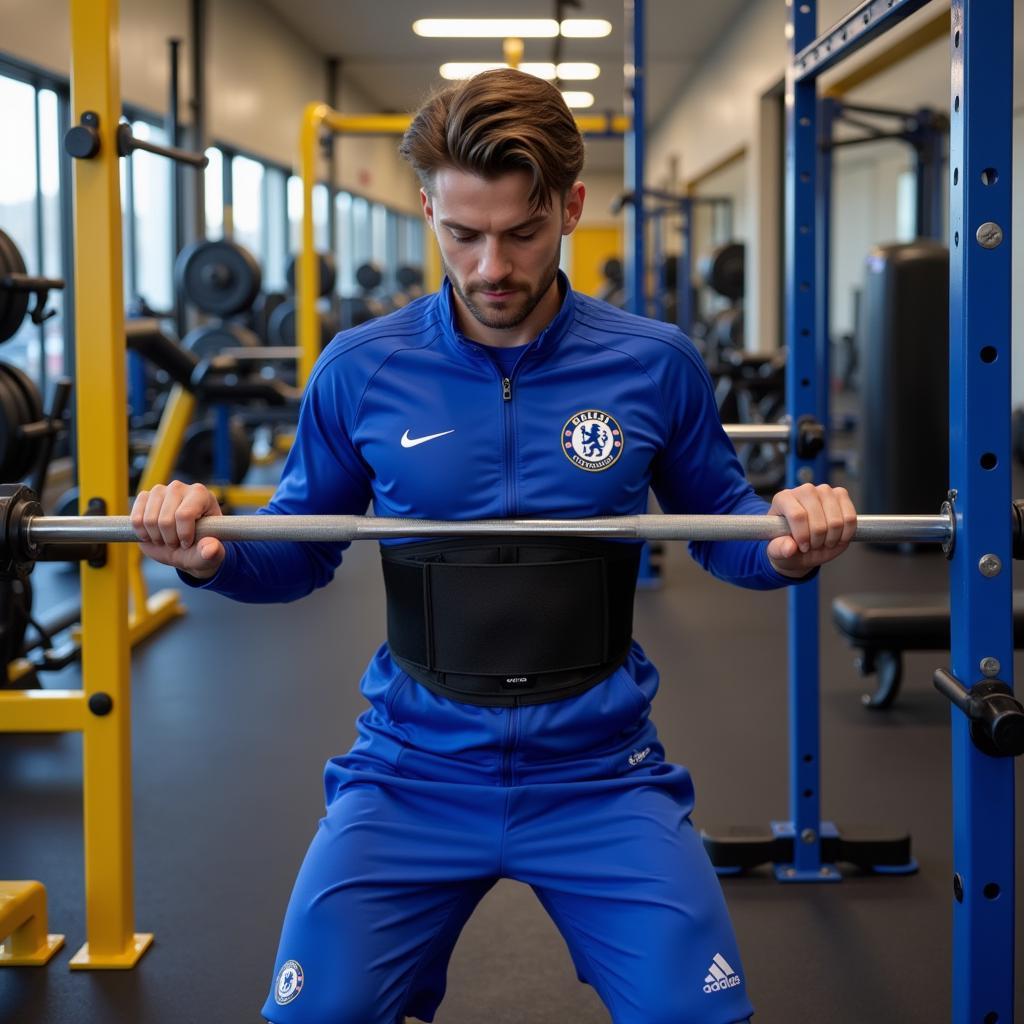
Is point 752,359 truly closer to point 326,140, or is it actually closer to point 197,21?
point 326,140

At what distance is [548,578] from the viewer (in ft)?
4.39

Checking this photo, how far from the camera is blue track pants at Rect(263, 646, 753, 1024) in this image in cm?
120

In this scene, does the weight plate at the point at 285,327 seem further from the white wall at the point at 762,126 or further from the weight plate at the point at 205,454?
the white wall at the point at 762,126

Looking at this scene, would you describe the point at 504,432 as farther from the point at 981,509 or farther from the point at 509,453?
the point at 981,509

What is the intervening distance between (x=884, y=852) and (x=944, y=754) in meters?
0.74

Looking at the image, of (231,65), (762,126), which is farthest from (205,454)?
(762,126)

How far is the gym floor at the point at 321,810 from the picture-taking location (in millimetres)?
1913

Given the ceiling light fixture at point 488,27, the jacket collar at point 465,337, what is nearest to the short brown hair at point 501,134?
the jacket collar at point 465,337

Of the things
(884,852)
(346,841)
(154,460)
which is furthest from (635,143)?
(346,841)

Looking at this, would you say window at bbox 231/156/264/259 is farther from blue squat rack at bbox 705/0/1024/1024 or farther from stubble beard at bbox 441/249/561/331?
blue squat rack at bbox 705/0/1024/1024

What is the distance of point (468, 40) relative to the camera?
1257 cm

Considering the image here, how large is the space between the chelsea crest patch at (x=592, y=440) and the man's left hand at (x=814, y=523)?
185 mm

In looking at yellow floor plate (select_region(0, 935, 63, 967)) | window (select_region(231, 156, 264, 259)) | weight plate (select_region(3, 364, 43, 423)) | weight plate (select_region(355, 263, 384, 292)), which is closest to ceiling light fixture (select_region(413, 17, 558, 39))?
window (select_region(231, 156, 264, 259))

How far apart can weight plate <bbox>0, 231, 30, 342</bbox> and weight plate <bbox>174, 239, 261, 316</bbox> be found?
4.06 metres
